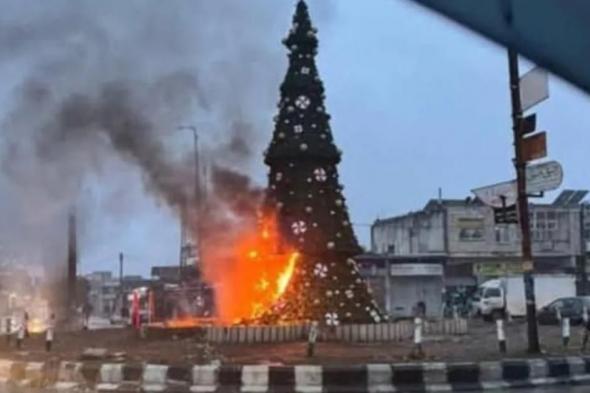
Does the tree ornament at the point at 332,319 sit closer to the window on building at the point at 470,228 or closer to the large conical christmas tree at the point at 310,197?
the large conical christmas tree at the point at 310,197

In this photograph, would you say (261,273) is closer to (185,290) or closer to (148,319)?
(148,319)

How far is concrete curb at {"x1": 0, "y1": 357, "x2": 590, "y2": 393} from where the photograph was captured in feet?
39.3

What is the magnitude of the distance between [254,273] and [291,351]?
17.0 ft

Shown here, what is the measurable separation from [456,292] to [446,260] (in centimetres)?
326

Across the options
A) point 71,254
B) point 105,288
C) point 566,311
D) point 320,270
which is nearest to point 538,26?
point 320,270

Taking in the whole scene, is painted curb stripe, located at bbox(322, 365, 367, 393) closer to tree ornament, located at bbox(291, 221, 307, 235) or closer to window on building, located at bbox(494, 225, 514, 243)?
tree ornament, located at bbox(291, 221, 307, 235)

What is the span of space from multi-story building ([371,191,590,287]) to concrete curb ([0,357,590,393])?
47.4m

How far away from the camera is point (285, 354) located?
14875mm

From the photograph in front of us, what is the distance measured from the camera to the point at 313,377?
39.0ft

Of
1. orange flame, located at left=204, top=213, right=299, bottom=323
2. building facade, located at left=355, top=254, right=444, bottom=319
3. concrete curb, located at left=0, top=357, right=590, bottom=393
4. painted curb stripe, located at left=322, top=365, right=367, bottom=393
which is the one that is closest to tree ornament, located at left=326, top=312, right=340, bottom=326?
orange flame, located at left=204, top=213, right=299, bottom=323

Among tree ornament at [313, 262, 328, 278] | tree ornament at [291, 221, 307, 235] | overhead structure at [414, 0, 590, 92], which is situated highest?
tree ornament at [291, 221, 307, 235]

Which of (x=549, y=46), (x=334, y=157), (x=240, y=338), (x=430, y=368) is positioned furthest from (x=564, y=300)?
(x=549, y=46)

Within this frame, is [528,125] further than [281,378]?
Yes

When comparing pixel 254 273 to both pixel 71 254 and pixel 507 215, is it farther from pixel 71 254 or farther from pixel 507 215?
pixel 71 254
